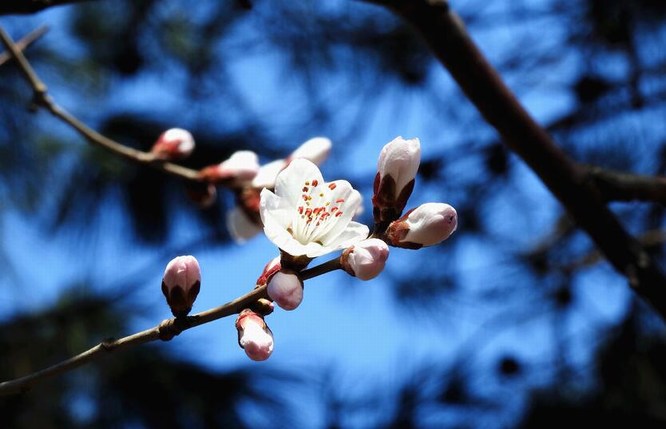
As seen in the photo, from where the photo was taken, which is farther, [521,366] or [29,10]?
[521,366]

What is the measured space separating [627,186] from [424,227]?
2.08 ft

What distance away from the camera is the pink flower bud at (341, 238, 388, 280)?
2.28 ft

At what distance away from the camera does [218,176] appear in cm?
124

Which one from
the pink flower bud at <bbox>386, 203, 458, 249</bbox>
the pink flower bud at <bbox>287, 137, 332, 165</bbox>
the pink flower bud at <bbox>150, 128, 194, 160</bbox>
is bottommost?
the pink flower bud at <bbox>386, 203, 458, 249</bbox>

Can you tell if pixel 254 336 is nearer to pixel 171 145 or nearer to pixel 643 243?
pixel 171 145

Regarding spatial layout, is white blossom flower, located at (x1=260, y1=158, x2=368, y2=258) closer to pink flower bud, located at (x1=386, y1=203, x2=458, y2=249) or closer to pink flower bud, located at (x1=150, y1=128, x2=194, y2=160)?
pink flower bud, located at (x1=386, y1=203, x2=458, y2=249)

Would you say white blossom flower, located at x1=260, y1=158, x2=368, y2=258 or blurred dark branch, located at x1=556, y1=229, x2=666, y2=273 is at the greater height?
blurred dark branch, located at x1=556, y1=229, x2=666, y2=273

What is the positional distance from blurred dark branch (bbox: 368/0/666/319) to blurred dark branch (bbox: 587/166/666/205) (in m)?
0.01

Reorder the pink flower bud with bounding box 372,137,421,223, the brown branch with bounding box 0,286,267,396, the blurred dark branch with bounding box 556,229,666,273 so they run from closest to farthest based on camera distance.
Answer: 1. the brown branch with bounding box 0,286,267,396
2. the pink flower bud with bounding box 372,137,421,223
3. the blurred dark branch with bounding box 556,229,666,273

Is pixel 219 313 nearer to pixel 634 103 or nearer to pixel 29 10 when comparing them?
pixel 29 10

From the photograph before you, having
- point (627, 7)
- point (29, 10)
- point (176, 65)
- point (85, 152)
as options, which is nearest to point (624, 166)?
point (627, 7)

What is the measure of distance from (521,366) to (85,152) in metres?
1.51

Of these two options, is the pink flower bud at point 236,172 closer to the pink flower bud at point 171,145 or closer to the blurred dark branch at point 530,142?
the pink flower bud at point 171,145

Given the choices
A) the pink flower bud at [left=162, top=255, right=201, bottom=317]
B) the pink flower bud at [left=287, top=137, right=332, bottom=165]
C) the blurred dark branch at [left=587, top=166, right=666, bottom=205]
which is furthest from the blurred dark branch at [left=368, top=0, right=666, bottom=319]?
the pink flower bud at [left=162, top=255, right=201, bottom=317]
